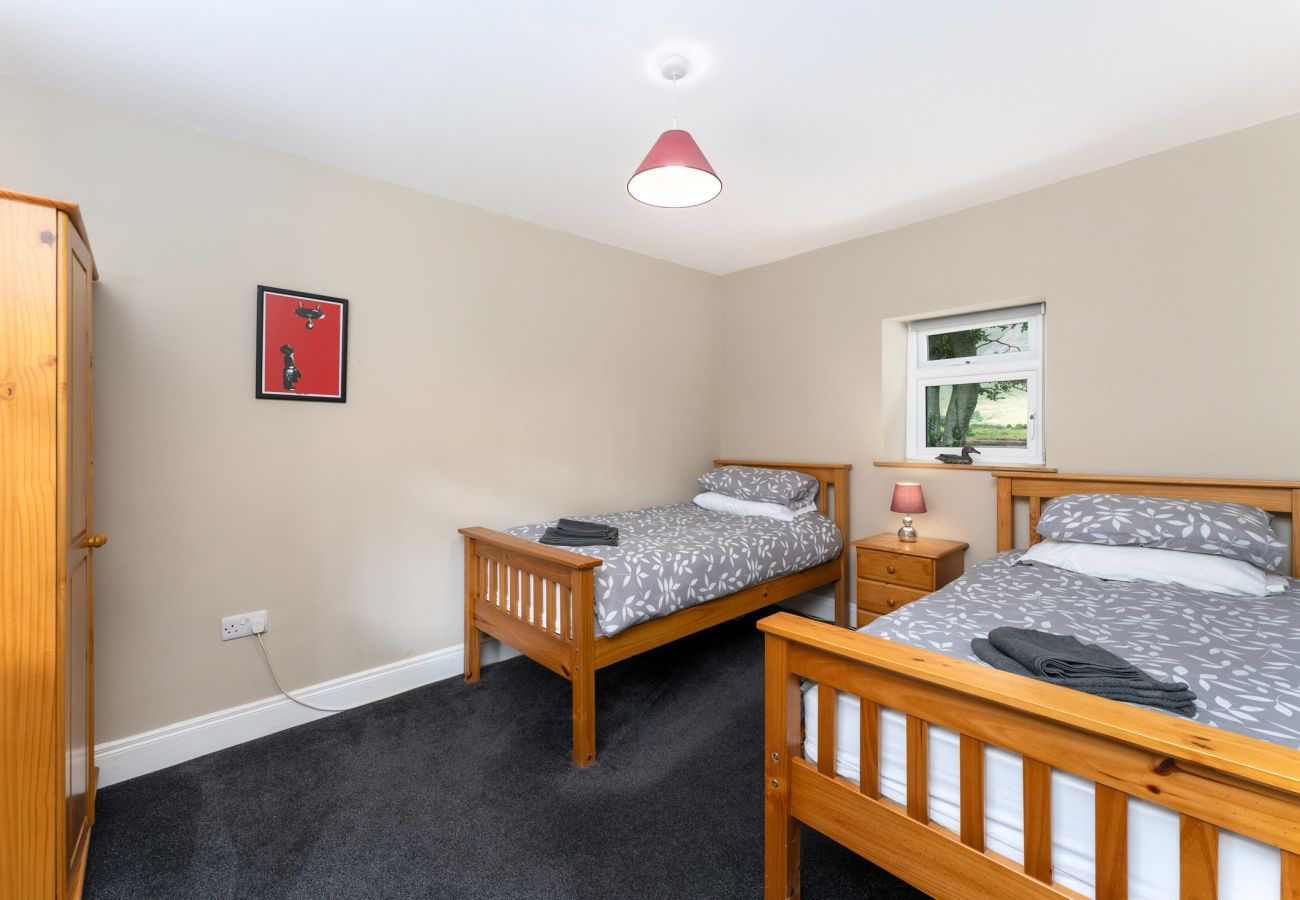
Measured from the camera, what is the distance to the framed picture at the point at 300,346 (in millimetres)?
2217

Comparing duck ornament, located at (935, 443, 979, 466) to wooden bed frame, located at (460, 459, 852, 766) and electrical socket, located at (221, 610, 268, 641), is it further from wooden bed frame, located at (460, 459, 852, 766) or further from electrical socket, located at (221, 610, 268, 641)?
electrical socket, located at (221, 610, 268, 641)

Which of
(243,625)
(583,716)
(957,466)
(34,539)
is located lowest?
(583,716)

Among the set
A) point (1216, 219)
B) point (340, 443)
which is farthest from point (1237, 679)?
point (340, 443)

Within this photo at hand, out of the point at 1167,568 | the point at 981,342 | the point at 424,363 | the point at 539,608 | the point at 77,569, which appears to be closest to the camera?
the point at 77,569

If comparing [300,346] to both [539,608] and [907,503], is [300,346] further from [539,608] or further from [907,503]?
[907,503]

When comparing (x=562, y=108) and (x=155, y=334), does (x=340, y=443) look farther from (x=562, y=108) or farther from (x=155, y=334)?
(x=562, y=108)

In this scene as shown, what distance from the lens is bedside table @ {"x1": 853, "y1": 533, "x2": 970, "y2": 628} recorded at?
271cm

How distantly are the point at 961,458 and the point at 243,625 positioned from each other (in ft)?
11.2

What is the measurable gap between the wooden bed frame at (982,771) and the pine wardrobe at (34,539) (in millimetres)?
1540

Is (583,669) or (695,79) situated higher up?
(695,79)

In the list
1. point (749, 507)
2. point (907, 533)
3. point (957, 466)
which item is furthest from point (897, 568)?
point (749, 507)

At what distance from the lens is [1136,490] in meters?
2.37

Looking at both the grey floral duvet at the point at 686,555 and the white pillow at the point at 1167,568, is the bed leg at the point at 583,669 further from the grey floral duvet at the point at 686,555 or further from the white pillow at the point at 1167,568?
the white pillow at the point at 1167,568

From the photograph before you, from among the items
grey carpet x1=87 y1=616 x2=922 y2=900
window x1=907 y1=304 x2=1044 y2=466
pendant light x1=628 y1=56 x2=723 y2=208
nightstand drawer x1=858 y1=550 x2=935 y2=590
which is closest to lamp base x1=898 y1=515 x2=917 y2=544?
nightstand drawer x1=858 y1=550 x2=935 y2=590
